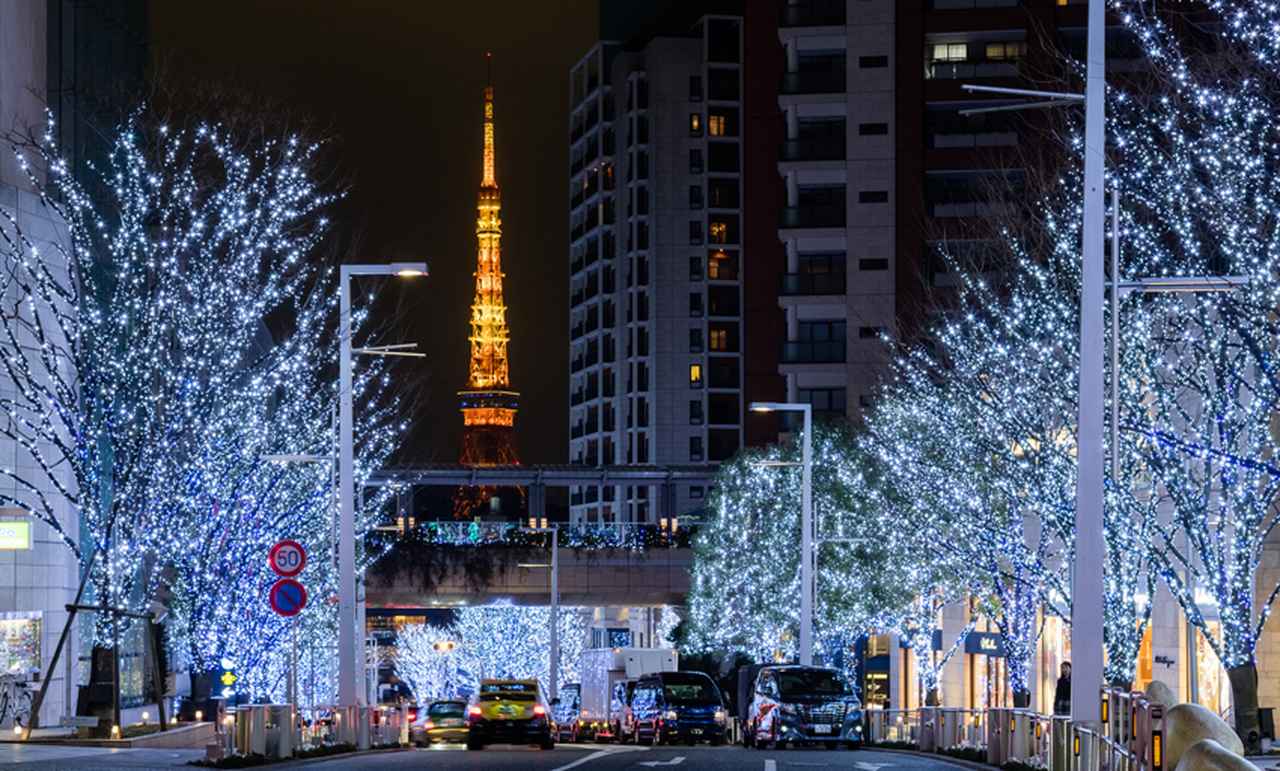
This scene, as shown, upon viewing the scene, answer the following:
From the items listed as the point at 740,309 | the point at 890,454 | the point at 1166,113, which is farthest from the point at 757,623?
the point at 740,309

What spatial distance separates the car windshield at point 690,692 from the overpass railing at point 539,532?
27533 mm

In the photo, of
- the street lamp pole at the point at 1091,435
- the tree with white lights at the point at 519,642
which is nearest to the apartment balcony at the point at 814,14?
the tree with white lights at the point at 519,642

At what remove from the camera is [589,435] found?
147250 millimetres

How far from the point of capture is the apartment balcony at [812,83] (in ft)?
278

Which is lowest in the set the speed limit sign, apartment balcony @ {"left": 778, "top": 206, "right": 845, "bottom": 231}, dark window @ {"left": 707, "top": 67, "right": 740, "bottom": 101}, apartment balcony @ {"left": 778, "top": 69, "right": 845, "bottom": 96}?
the speed limit sign

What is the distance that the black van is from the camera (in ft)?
145

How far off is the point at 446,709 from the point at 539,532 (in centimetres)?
3019

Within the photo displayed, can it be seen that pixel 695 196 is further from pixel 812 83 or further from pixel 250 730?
pixel 250 730

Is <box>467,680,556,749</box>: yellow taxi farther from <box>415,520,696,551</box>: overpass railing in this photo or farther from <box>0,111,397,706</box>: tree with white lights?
<box>415,520,696,551</box>: overpass railing

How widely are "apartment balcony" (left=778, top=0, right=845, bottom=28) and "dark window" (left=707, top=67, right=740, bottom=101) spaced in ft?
150

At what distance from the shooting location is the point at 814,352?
3329 inches

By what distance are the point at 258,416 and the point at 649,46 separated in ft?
321

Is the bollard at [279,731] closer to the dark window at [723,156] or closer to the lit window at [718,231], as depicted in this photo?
the lit window at [718,231]

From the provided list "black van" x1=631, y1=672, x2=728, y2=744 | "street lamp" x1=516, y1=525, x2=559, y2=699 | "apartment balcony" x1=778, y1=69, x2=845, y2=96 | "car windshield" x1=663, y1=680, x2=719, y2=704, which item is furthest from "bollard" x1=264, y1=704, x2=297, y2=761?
"apartment balcony" x1=778, y1=69, x2=845, y2=96
